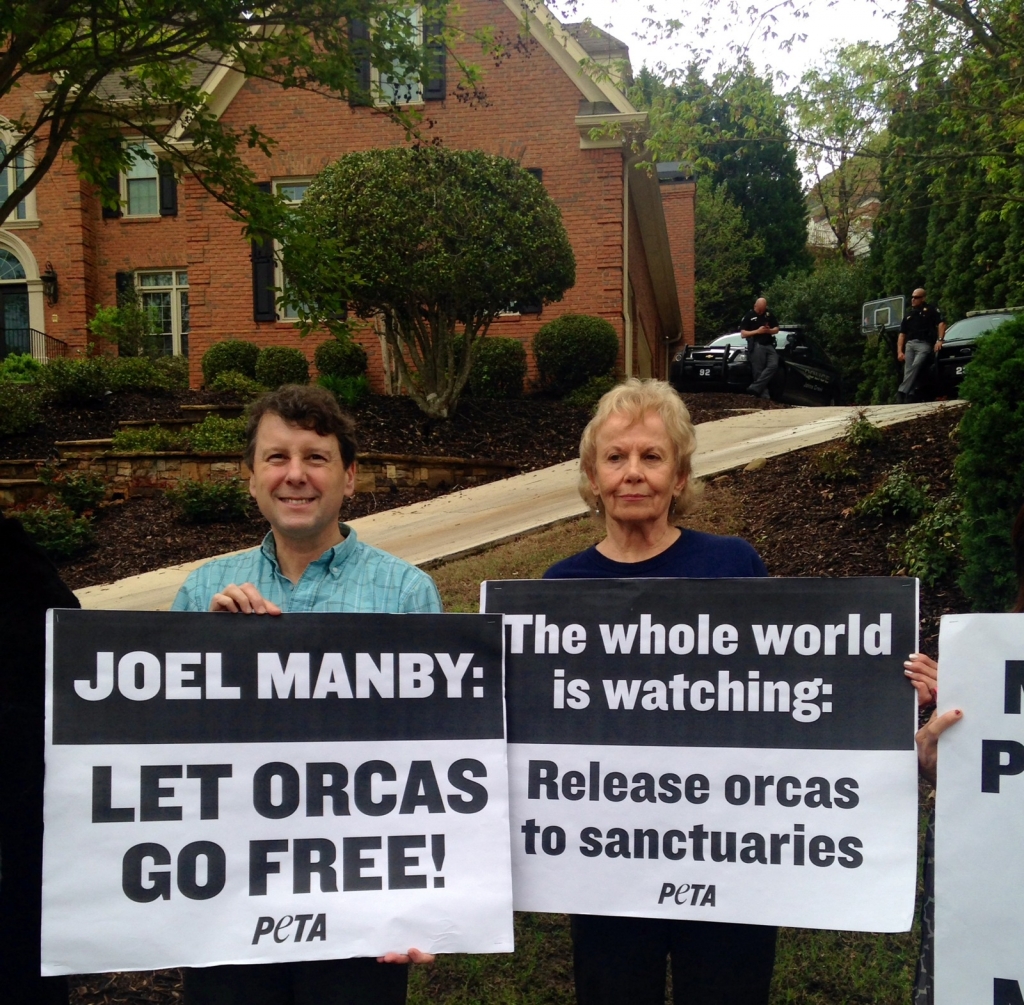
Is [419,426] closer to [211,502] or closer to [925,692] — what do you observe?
[211,502]

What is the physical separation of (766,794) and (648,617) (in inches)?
20.2

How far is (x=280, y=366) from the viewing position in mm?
15969

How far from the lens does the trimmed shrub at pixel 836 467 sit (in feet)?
26.2

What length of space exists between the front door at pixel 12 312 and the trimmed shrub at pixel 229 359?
1058 centimetres

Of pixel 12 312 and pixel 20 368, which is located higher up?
pixel 12 312

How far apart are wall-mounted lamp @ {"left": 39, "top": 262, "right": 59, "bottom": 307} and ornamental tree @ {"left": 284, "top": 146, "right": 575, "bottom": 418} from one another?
13.9 m

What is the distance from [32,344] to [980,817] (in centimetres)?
2550

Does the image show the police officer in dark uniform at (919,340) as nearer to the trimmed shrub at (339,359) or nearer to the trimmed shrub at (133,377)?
the trimmed shrub at (339,359)

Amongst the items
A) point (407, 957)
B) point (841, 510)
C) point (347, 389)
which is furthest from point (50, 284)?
point (407, 957)

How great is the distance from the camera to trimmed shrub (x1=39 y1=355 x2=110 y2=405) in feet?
46.8

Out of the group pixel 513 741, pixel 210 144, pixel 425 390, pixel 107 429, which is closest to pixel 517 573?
pixel 210 144

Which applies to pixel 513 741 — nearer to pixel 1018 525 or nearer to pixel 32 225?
pixel 1018 525

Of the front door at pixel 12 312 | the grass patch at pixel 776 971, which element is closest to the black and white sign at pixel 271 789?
the grass patch at pixel 776 971

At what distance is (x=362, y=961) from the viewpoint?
2.34m
